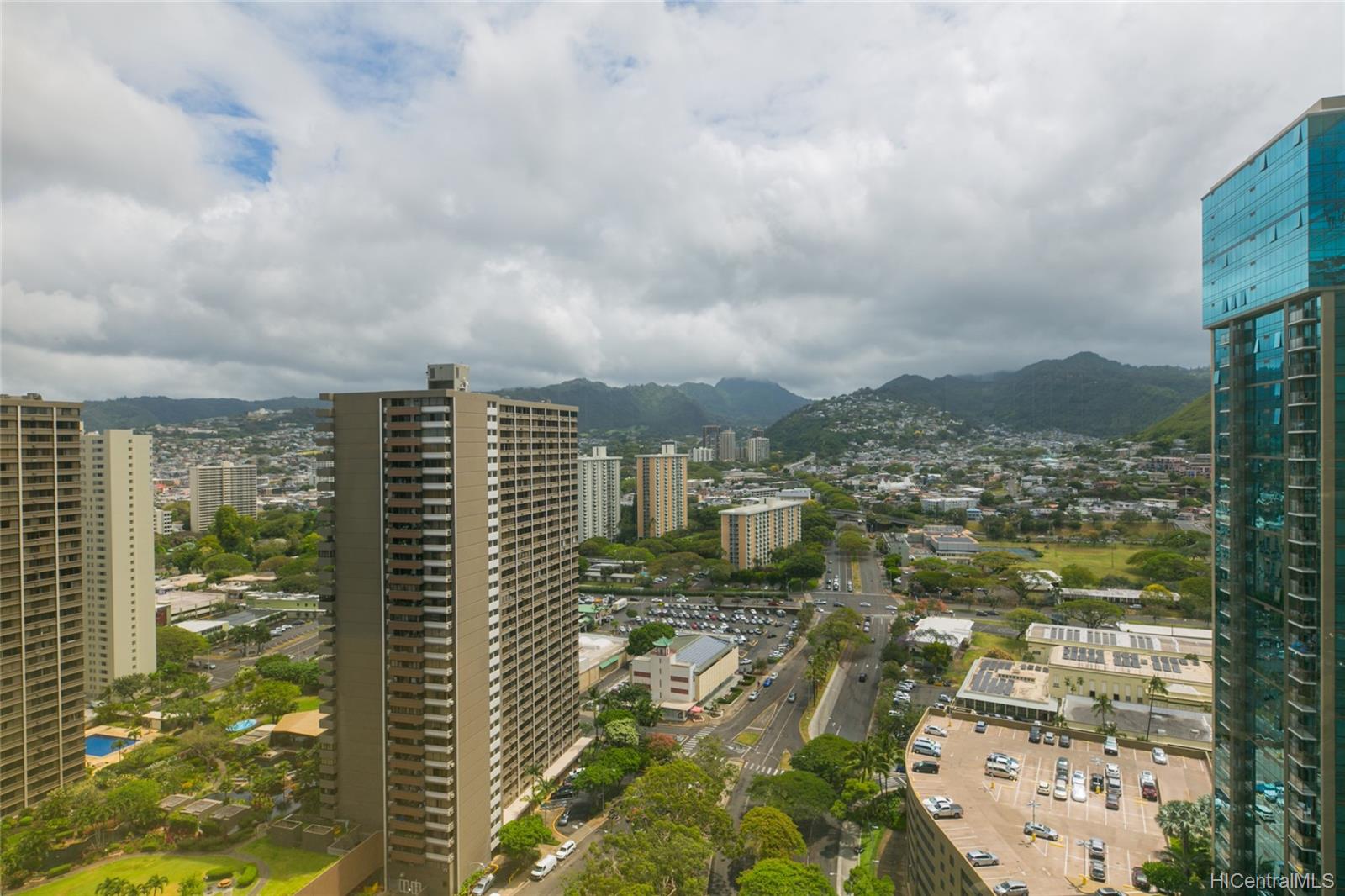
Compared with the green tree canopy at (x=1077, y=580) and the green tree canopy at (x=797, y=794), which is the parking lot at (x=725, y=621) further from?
the green tree canopy at (x=1077, y=580)

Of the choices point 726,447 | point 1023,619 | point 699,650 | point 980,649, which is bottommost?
point 980,649

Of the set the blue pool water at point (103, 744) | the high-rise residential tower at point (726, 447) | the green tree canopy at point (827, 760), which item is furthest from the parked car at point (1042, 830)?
the high-rise residential tower at point (726, 447)

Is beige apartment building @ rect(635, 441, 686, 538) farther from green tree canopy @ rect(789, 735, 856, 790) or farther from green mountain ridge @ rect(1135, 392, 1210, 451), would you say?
green mountain ridge @ rect(1135, 392, 1210, 451)

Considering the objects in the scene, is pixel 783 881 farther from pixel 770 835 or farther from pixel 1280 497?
pixel 1280 497

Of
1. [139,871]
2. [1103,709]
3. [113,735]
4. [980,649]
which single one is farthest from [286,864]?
[980,649]

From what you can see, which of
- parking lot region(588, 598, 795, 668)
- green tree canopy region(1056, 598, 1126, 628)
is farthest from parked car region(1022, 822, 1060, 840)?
green tree canopy region(1056, 598, 1126, 628)

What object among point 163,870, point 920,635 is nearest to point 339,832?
point 163,870
